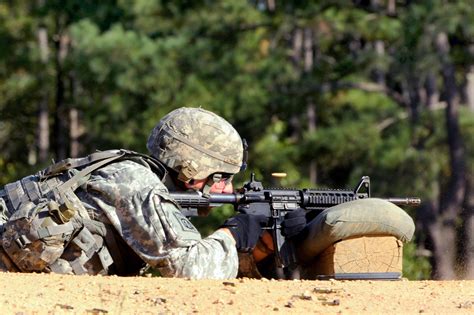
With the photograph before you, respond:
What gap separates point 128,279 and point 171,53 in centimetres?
1344

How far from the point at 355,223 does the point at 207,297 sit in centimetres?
158

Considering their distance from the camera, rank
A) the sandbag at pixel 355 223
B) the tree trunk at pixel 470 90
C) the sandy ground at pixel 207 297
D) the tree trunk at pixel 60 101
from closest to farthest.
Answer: the sandy ground at pixel 207 297, the sandbag at pixel 355 223, the tree trunk at pixel 470 90, the tree trunk at pixel 60 101

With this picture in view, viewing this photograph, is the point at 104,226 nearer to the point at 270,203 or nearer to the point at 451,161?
the point at 270,203

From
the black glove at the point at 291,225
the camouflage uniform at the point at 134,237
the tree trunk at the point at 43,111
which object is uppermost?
the camouflage uniform at the point at 134,237

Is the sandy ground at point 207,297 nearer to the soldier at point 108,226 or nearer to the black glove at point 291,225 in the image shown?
the soldier at point 108,226

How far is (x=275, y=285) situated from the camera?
633 centimetres

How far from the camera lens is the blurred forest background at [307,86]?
19203 millimetres

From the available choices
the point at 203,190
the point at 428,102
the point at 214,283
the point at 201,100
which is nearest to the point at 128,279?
the point at 214,283

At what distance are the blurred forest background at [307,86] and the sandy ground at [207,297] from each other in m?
11.6

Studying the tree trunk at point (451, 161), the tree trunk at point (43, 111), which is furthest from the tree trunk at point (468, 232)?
the tree trunk at point (43, 111)

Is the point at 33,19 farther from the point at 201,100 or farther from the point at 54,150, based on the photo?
the point at 201,100

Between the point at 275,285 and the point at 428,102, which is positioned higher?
the point at 275,285

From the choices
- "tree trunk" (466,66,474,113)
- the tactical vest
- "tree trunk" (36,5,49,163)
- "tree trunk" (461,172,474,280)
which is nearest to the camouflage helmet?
the tactical vest

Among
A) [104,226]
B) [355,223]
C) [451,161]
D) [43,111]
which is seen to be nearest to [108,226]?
[104,226]
